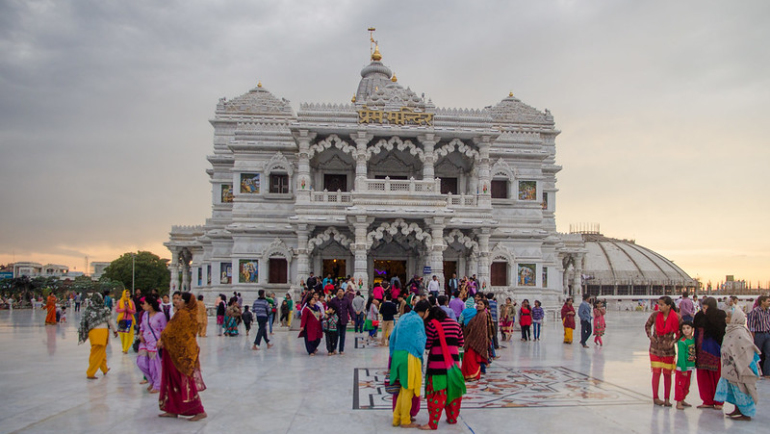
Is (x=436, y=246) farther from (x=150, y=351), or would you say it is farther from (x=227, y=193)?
(x=150, y=351)

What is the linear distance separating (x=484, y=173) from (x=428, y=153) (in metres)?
3.53

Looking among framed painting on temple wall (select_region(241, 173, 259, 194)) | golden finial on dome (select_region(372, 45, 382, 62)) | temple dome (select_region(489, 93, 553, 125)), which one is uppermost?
golden finial on dome (select_region(372, 45, 382, 62))

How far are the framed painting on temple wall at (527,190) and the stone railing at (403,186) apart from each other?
28.7 feet

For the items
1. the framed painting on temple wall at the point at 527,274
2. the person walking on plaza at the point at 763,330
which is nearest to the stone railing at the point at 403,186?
the framed painting on temple wall at the point at 527,274

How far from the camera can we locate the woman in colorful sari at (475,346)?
11.7m

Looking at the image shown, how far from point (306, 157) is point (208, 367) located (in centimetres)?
1939

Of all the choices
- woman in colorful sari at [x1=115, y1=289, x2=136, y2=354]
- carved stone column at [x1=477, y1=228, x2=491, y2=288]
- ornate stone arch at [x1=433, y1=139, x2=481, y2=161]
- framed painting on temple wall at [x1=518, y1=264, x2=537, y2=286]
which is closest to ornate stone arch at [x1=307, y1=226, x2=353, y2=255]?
ornate stone arch at [x1=433, y1=139, x2=481, y2=161]

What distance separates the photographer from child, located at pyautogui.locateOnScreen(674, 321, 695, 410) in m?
9.55

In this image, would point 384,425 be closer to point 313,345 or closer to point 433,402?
point 433,402

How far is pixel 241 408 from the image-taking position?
932cm

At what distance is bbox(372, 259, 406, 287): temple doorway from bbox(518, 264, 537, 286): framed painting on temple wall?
7185 mm

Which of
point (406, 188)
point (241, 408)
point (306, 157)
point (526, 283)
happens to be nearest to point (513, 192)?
point (526, 283)

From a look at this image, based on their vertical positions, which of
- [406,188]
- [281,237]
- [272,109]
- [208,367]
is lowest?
[208,367]

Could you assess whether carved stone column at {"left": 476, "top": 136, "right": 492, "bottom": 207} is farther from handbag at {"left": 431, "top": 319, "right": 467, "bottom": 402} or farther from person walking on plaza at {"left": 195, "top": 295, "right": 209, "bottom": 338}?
handbag at {"left": 431, "top": 319, "right": 467, "bottom": 402}
